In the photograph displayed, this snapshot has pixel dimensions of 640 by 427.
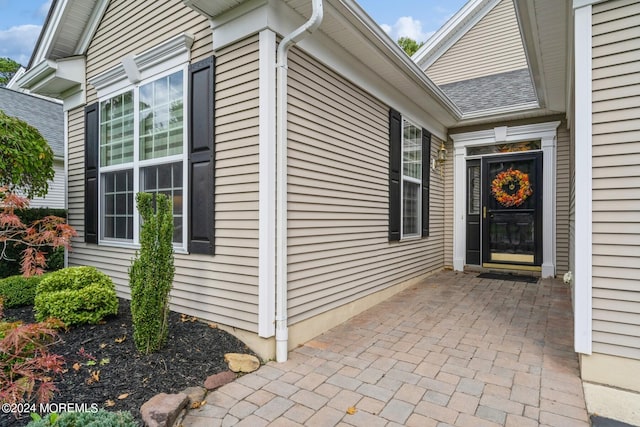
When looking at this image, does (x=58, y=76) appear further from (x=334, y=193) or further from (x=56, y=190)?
(x=56, y=190)

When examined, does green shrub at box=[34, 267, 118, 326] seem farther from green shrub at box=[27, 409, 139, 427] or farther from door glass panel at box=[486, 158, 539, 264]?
door glass panel at box=[486, 158, 539, 264]

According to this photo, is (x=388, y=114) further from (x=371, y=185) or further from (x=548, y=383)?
(x=548, y=383)

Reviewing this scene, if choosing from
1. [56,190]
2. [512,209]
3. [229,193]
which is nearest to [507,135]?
[512,209]

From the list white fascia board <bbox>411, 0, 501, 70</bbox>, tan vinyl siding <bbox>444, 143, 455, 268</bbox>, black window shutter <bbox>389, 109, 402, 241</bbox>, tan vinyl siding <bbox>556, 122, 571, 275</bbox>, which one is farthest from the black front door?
white fascia board <bbox>411, 0, 501, 70</bbox>

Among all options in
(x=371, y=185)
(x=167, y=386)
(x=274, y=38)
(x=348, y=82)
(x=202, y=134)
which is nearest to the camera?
(x=167, y=386)

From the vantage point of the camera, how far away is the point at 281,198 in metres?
2.91

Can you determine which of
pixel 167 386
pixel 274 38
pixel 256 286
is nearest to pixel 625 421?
pixel 256 286

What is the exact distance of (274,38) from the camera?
290cm

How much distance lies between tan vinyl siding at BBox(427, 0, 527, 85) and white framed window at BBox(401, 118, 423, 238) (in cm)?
361

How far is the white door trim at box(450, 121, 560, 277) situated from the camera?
19.3 ft

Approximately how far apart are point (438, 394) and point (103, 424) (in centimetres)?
195

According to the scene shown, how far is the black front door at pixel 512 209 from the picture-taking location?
6.04 meters

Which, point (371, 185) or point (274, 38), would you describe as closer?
point (274, 38)

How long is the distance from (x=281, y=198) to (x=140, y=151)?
222 cm
